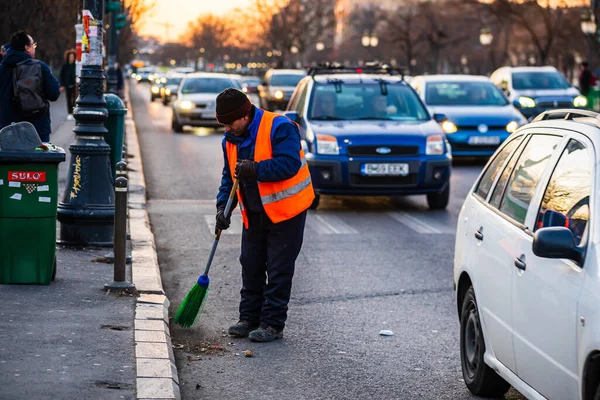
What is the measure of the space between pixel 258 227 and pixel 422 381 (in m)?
1.54

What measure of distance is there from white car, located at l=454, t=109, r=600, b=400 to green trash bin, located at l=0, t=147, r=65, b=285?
10.8ft

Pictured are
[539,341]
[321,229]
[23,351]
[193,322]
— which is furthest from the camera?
[321,229]

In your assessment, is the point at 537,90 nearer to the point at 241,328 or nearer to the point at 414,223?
the point at 414,223

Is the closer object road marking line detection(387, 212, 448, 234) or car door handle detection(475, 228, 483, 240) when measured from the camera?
car door handle detection(475, 228, 483, 240)

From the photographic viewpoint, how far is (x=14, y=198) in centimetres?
873

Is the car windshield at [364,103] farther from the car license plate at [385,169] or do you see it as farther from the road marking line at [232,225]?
the road marking line at [232,225]

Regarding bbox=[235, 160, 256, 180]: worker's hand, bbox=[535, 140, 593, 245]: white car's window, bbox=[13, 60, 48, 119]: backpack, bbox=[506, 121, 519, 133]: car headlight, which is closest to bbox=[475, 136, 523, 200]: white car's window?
bbox=[535, 140, 593, 245]: white car's window

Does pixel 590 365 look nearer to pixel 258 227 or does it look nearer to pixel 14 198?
pixel 258 227

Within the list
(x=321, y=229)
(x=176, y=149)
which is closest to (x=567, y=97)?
A: (x=176, y=149)

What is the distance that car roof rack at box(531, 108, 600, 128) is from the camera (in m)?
5.53

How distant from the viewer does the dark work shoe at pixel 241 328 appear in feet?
25.9

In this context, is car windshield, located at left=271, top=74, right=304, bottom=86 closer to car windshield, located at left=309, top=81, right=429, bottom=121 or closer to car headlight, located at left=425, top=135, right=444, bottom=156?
car windshield, located at left=309, top=81, right=429, bottom=121

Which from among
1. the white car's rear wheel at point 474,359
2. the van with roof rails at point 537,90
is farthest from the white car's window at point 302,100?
the van with roof rails at point 537,90

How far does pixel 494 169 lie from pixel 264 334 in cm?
196
